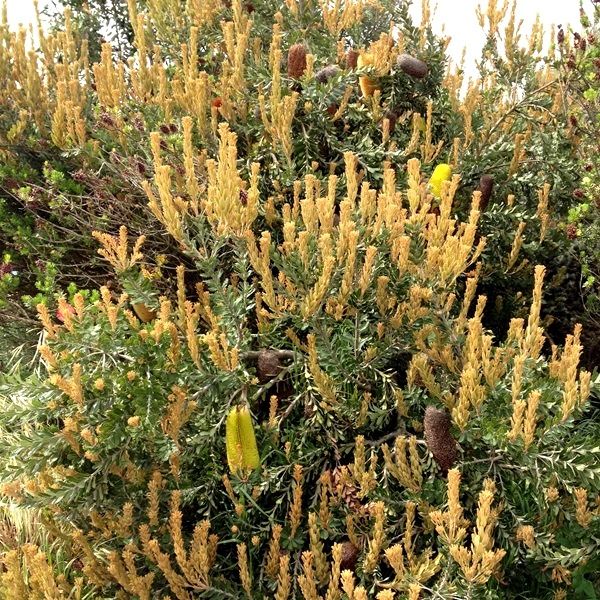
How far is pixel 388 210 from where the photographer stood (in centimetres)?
226

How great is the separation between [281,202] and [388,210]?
1156 millimetres

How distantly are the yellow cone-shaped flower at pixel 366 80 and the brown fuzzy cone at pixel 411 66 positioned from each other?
0.17m

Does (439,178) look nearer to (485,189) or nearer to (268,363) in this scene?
(485,189)

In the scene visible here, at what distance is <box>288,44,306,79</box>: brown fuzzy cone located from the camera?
3.51 m

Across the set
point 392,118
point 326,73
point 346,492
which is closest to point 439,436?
point 346,492

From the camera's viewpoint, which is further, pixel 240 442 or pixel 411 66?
pixel 411 66

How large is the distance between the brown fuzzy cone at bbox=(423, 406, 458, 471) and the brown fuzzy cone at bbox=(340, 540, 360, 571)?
1.34 feet

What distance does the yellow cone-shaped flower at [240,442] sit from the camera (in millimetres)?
2256

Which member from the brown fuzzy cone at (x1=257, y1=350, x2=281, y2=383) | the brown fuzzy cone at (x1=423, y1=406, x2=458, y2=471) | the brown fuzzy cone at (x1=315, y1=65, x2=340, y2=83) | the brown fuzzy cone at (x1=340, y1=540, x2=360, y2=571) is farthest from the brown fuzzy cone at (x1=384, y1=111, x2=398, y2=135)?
the brown fuzzy cone at (x1=340, y1=540, x2=360, y2=571)

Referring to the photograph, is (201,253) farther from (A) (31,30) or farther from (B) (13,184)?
(A) (31,30)

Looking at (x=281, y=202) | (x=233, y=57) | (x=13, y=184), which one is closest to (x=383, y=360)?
(x=281, y=202)

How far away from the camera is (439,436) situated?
213 centimetres

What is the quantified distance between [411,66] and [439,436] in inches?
84.3

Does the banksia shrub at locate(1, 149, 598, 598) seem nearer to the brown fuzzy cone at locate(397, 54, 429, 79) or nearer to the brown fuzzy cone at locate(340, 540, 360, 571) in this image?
the brown fuzzy cone at locate(340, 540, 360, 571)
